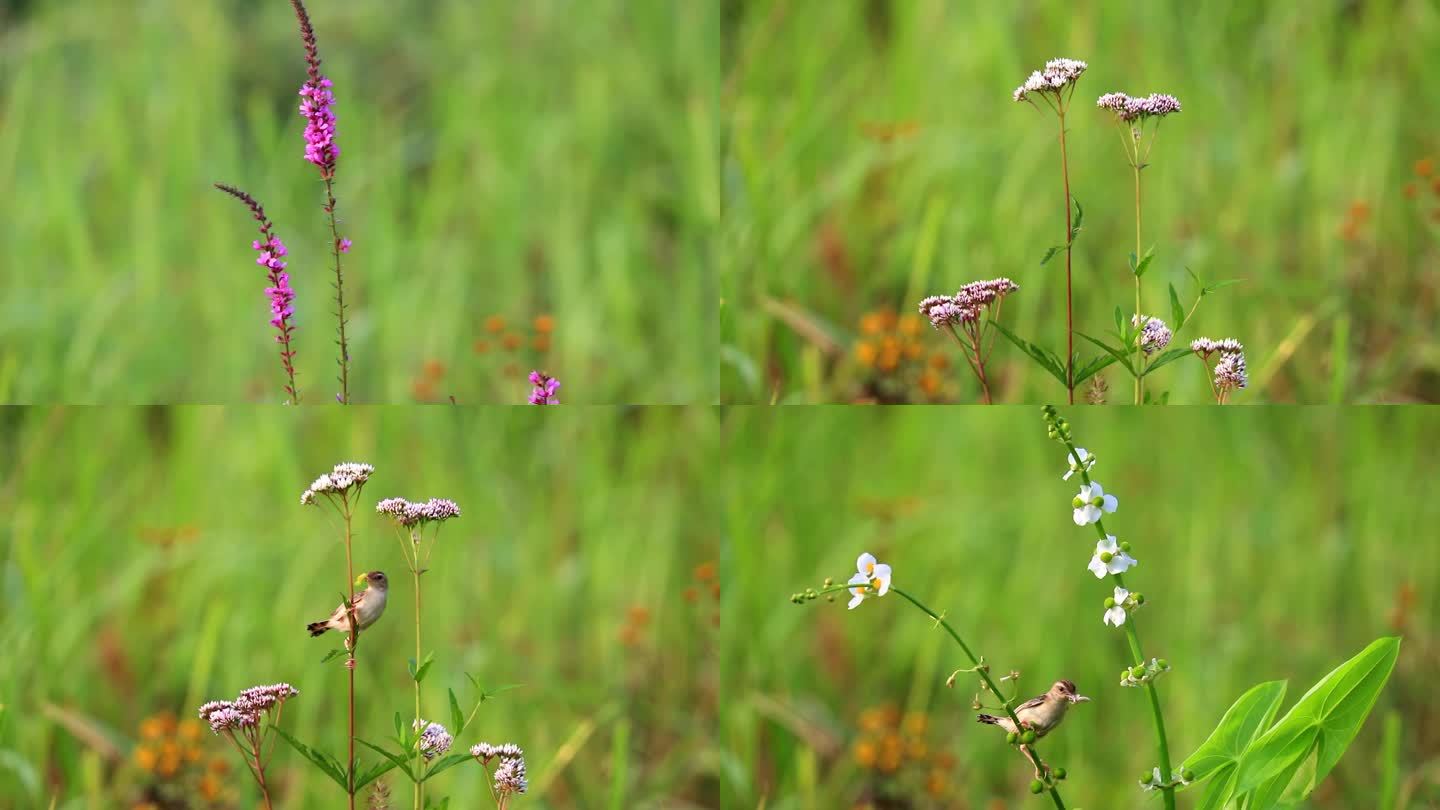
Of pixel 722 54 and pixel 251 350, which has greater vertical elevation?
pixel 722 54

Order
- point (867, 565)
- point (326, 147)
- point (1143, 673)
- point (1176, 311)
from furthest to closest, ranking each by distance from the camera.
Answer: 1. point (326, 147)
2. point (1176, 311)
3. point (867, 565)
4. point (1143, 673)

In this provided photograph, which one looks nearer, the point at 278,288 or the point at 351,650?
the point at 351,650

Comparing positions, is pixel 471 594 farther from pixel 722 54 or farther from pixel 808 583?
pixel 722 54

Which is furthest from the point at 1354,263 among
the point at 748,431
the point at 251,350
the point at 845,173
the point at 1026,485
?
the point at 251,350

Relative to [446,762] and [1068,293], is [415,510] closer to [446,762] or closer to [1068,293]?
[446,762]

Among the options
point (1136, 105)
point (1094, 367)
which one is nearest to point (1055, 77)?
point (1136, 105)

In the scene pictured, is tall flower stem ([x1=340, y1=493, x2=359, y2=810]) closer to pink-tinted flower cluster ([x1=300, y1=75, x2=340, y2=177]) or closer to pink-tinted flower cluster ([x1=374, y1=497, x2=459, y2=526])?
pink-tinted flower cluster ([x1=374, y1=497, x2=459, y2=526])

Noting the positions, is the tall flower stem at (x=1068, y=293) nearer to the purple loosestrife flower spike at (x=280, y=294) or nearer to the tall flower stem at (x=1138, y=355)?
the tall flower stem at (x=1138, y=355)
